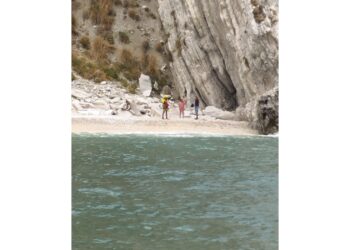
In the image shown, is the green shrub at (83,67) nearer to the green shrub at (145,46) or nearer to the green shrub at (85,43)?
the green shrub at (85,43)

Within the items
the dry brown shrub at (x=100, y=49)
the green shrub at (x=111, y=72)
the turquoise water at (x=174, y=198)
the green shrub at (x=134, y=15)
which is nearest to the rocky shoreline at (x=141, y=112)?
the green shrub at (x=111, y=72)

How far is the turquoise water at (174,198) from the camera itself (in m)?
8.55

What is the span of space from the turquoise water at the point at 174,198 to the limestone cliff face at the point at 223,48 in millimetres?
8375

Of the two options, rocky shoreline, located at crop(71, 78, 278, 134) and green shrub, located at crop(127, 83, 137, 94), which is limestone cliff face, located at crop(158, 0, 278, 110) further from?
green shrub, located at crop(127, 83, 137, 94)

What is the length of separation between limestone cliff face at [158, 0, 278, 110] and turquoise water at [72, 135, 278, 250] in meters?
8.38

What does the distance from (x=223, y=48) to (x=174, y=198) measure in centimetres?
1957

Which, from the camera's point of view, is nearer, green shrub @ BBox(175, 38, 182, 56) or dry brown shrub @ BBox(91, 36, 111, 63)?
green shrub @ BBox(175, 38, 182, 56)

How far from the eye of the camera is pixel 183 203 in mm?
10773

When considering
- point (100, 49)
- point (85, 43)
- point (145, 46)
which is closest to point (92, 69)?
point (100, 49)

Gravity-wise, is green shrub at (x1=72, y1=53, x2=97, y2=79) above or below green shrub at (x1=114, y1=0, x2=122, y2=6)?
below

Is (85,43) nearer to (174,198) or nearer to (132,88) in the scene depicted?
(132,88)

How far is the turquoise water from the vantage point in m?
8.55

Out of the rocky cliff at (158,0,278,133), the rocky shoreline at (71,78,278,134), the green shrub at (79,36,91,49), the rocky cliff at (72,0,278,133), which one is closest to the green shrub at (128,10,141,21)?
the rocky cliff at (72,0,278,133)
